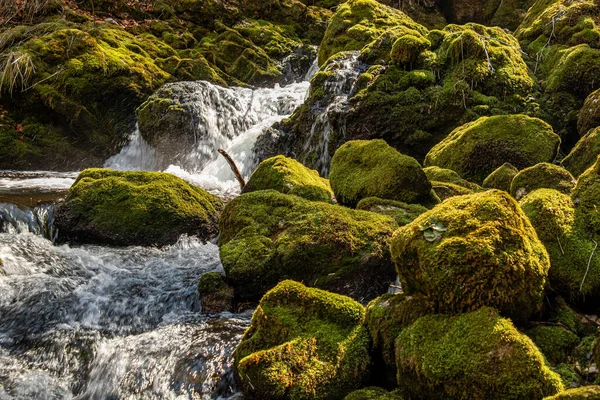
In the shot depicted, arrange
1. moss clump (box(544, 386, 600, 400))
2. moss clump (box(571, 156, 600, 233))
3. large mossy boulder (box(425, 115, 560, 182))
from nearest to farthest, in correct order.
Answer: moss clump (box(544, 386, 600, 400))
moss clump (box(571, 156, 600, 233))
large mossy boulder (box(425, 115, 560, 182))

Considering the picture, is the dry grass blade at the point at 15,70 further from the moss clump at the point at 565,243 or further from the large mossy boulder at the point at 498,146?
the moss clump at the point at 565,243

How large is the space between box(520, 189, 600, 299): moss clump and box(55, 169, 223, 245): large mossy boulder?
5.35 m

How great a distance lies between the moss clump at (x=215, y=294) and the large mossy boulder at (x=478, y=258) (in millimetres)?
2571

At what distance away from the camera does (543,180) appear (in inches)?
207

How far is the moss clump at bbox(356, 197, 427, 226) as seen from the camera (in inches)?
248

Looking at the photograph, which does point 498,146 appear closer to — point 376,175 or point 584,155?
point 584,155

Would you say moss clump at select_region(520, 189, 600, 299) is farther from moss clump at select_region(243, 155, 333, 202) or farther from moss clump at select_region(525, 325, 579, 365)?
moss clump at select_region(243, 155, 333, 202)

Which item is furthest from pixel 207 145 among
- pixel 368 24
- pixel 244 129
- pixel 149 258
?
pixel 149 258

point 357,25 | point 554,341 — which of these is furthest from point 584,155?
point 357,25

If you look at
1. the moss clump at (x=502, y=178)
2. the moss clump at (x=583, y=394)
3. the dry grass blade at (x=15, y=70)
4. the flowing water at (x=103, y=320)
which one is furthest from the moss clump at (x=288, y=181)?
the dry grass blade at (x=15, y=70)

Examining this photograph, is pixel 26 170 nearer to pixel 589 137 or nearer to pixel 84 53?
pixel 84 53

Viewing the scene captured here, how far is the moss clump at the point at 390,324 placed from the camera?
3525mm

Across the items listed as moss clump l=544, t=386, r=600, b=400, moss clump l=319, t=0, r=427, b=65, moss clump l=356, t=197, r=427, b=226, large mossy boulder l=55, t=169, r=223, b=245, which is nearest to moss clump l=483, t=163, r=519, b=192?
moss clump l=356, t=197, r=427, b=226

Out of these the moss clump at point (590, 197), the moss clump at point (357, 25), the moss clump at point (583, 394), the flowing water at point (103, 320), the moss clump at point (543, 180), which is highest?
the moss clump at point (357, 25)
